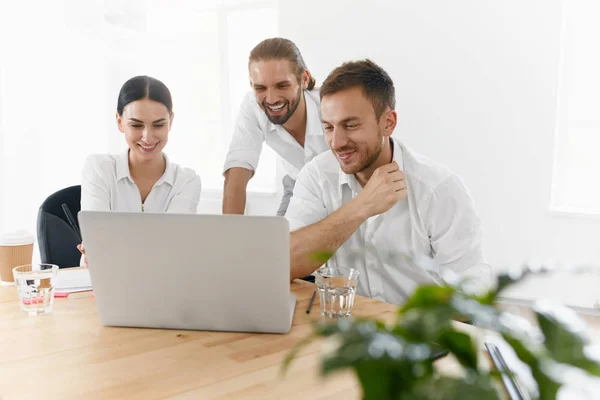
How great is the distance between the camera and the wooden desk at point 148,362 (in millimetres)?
980

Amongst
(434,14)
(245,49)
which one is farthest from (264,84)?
(245,49)

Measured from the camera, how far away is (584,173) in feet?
12.7

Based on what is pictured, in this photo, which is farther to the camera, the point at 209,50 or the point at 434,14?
the point at 209,50

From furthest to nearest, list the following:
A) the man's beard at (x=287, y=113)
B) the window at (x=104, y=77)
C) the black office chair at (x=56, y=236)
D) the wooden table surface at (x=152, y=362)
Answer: the window at (x=104, y=77) < the man's beard at (x=287, y=113) < the black office chair at (x=56, y=236) < the wooden table surface at (x=152, y=362)

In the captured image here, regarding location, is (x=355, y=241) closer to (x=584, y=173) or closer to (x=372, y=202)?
(x=372, y=202)

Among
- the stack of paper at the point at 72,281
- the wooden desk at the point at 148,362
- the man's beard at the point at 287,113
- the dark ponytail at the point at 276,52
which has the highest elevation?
the dark ponytail at the point at 276,52

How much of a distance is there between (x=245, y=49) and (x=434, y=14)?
1883 millimetres

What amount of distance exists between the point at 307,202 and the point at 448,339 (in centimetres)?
157

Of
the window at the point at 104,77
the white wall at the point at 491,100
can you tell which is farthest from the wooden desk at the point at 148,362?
the window at the point at 104,77

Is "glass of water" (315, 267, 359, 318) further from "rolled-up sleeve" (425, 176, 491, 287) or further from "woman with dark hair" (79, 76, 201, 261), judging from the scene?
"woman with dark hair" (79, 76, 201, 261)

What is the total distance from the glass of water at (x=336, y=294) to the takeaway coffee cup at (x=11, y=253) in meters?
1.02

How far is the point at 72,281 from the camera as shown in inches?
67.8

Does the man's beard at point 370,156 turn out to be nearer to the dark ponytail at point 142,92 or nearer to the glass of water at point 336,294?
the glass of water at point 336,294

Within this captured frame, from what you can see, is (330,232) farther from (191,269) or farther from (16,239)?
(16,239)
